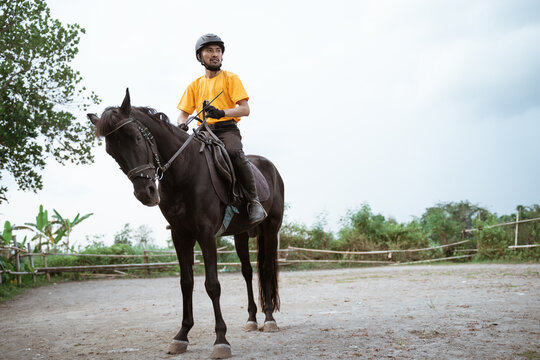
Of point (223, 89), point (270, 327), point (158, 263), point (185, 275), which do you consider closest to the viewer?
point (185, 275)

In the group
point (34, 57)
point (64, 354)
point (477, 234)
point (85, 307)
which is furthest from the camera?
point (477, 234)

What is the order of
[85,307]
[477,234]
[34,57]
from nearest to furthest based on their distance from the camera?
[85,307] < [34,57] < [477,234]

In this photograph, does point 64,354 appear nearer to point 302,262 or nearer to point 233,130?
point 233,130

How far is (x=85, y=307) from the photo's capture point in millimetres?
9398

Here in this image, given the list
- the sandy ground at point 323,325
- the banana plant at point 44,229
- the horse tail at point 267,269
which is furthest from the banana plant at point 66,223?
the horse tail at point 267,269

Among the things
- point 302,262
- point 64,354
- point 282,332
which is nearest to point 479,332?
point 282,332

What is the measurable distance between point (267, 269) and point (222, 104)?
221cm

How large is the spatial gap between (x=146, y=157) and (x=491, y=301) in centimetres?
598

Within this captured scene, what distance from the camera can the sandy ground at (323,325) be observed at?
4.23 meters

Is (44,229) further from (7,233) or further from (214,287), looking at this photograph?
(214,287)

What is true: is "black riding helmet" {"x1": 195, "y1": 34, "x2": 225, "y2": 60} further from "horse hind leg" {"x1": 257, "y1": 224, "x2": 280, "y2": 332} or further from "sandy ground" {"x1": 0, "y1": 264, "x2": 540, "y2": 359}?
"sandy ground" {"x1": 0, "y1": 264, "x2": 540, "y2": 359}

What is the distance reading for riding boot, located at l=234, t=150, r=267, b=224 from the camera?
4.86 meters

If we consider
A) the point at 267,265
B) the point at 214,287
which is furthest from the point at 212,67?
the point at 267,265

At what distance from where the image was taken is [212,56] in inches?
196
